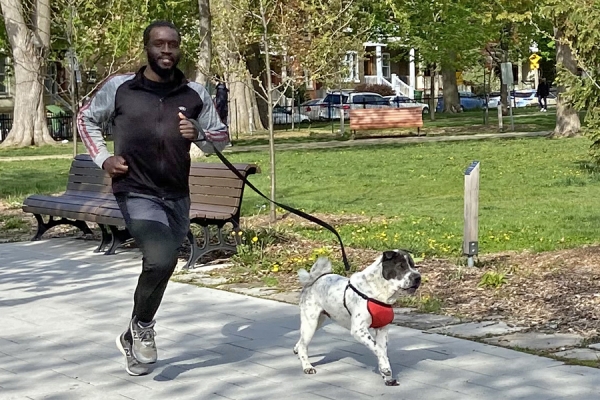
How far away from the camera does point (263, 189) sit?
698 inches

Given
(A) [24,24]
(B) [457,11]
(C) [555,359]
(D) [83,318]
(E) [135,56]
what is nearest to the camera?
(C) [555,359]

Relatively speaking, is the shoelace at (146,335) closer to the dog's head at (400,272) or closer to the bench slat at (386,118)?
the dog's head at (400,272)

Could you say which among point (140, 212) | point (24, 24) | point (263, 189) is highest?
point (24, 24)

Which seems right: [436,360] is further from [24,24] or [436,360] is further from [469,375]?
[24,24]

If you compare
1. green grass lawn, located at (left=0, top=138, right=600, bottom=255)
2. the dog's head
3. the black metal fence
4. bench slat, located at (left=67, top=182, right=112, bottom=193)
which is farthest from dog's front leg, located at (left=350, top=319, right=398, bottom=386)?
the black metal fence

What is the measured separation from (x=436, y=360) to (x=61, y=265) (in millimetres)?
5261

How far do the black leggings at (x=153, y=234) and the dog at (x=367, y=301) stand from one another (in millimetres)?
847

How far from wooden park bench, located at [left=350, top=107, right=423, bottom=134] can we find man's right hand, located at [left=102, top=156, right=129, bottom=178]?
92.6 feet

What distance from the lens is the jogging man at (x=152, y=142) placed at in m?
5.94

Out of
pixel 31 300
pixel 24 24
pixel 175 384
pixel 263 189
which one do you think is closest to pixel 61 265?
pixel 31 300

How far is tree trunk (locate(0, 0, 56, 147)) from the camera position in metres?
31.1

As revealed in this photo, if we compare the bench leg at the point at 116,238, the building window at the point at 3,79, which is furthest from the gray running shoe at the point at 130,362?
the building window at the point at 3,79

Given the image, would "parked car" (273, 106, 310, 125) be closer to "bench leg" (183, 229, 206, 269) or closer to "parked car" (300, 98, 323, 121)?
"parked car" (300, 98, 323, 121)

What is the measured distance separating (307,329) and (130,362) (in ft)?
3.43
